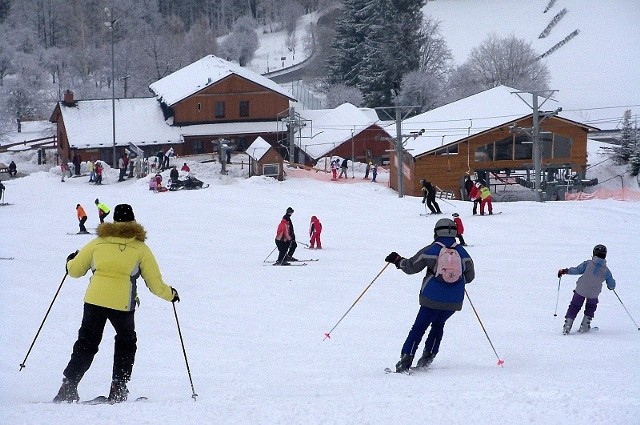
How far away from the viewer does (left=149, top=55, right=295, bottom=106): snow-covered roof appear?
1911 inches

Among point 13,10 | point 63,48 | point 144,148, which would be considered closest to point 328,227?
point 144,148

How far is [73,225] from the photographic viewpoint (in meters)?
23.0

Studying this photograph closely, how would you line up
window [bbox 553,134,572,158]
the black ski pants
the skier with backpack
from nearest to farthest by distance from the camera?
the black ski pants, the skier with backpack, window [bbox 553,134,572,158]

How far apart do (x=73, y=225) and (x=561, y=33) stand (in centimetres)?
6718

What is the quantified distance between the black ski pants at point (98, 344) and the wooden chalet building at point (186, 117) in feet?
134

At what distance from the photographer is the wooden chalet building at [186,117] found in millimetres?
46500

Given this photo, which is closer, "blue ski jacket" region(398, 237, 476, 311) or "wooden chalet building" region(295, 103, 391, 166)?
"blue ski jacket" region(398, 237, 476, 311)

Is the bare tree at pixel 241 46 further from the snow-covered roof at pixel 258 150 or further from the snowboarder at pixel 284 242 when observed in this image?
the snowboarder at pixel 284 242

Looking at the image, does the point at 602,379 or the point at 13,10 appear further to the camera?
the point at 13,10

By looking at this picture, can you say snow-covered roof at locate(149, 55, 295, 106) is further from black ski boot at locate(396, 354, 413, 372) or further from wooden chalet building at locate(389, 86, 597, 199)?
black ski boot at locate(396, 354, 413, 372)

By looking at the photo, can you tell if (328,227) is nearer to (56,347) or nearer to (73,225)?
(73,225)

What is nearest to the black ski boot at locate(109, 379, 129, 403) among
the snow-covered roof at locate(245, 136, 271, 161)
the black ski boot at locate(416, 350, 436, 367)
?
the black ski boot at locate(416, 350, 436, 367)

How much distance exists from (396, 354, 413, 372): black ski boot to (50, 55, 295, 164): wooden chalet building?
40.4m

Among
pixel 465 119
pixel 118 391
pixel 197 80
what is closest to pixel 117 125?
pixel 197 80
